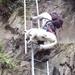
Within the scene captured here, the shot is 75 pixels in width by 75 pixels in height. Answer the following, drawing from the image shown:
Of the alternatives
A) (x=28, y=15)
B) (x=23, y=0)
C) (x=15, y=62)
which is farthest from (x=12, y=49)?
(x=23, y=0)

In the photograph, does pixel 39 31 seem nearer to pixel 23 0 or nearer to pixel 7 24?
pixel 7 24

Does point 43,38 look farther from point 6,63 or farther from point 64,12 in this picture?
point 64,12

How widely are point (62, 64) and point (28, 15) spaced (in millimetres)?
1760

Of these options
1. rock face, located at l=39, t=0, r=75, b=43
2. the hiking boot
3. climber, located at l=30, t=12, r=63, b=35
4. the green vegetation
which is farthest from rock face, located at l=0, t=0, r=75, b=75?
climber, located at l=30, t=12, r=63, b=35

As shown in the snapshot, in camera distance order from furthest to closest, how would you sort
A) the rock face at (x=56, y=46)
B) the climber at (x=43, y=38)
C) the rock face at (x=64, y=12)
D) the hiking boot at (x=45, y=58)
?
the rock face at (x=64, y=12) → the rock face at (x=56, y=46) → the hiking boot at (x=45, y=58) → the climber at (x=43, y=38)

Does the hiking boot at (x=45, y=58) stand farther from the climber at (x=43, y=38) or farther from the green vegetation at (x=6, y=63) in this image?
the green vegetation at (x=6, y=63)

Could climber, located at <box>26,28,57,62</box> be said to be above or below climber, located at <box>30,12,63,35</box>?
below

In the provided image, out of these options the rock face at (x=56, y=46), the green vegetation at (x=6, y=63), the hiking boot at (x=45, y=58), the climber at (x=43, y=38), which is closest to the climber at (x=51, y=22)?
the climber at (x=43, y=38)

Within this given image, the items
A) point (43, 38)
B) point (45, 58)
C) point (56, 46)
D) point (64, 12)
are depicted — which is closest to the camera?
point (43, 38)

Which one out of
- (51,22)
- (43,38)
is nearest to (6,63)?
(43,38)

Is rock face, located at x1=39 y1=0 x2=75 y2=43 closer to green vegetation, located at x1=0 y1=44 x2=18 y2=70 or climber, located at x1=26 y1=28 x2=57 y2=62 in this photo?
climber, located at x1=26 y1=28 x2=57 y2=62

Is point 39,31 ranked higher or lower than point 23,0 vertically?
lower

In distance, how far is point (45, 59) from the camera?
229 inches

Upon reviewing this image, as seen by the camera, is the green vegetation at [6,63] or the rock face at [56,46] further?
the rock face at [56,46]
